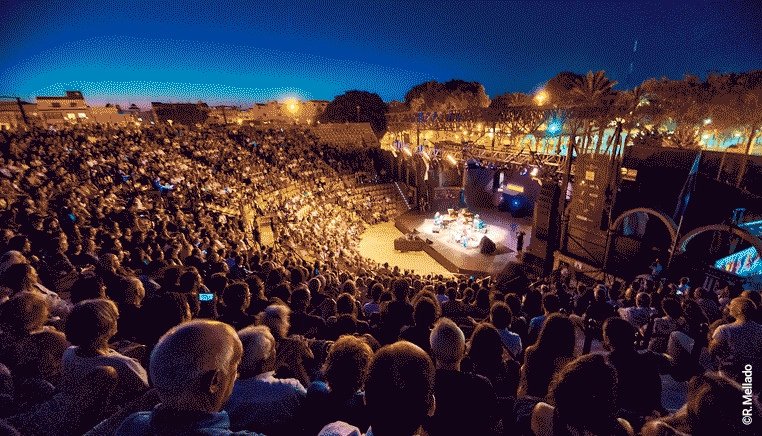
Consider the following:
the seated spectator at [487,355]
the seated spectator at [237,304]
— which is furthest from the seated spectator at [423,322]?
the seated spectator at [237,304]

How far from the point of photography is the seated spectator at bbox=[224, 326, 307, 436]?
1.99 m

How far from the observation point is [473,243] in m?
19.7

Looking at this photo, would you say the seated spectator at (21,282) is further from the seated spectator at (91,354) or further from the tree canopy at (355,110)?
the tree canopy at (355,110)

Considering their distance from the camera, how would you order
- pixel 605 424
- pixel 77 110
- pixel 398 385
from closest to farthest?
pixel 398 385
pixel 605 424
pixel 77 110

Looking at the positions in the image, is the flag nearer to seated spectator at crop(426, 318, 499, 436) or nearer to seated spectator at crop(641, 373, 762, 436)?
seated spectator at crop(641, 373, 762, 436)

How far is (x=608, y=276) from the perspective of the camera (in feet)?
41.0

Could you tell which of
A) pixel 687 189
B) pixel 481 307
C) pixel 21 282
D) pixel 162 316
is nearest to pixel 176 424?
pixel 162 316

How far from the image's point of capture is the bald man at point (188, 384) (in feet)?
4.03

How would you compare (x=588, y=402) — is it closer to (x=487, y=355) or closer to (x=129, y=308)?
(x=487, y=355)

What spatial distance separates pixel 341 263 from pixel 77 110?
34.3 meters

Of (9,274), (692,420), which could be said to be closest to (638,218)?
(692,420)

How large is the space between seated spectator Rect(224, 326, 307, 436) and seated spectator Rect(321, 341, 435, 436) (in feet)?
3.11

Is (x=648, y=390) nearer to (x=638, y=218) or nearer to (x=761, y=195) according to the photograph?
(x=638, y=218)

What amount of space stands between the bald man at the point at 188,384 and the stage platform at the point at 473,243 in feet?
51.9
